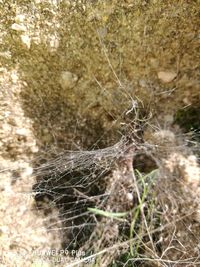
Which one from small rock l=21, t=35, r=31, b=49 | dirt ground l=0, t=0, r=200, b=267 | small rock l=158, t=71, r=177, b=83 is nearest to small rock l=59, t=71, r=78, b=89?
dirt ground l=0, t=0, r=200, b=267

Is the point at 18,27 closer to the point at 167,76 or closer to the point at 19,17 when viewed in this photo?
the point at 19,17

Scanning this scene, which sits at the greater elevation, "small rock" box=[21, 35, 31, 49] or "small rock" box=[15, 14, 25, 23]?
"small rock" box=[15, 14, 25, 23]

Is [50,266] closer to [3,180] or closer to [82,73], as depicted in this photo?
[3,180]

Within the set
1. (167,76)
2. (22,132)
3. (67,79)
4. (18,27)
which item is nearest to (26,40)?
(18,27)

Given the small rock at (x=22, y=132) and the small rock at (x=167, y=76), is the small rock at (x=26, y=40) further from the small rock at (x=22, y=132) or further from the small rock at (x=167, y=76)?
the small rock at (x=167, y=76)

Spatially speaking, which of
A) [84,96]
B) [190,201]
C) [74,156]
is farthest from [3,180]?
[190,201]

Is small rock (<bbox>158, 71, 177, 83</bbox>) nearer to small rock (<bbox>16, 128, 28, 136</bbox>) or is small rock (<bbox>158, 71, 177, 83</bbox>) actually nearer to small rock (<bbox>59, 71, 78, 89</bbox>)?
small rock (<bbox>59, 71, 78, 89</bbox>)
